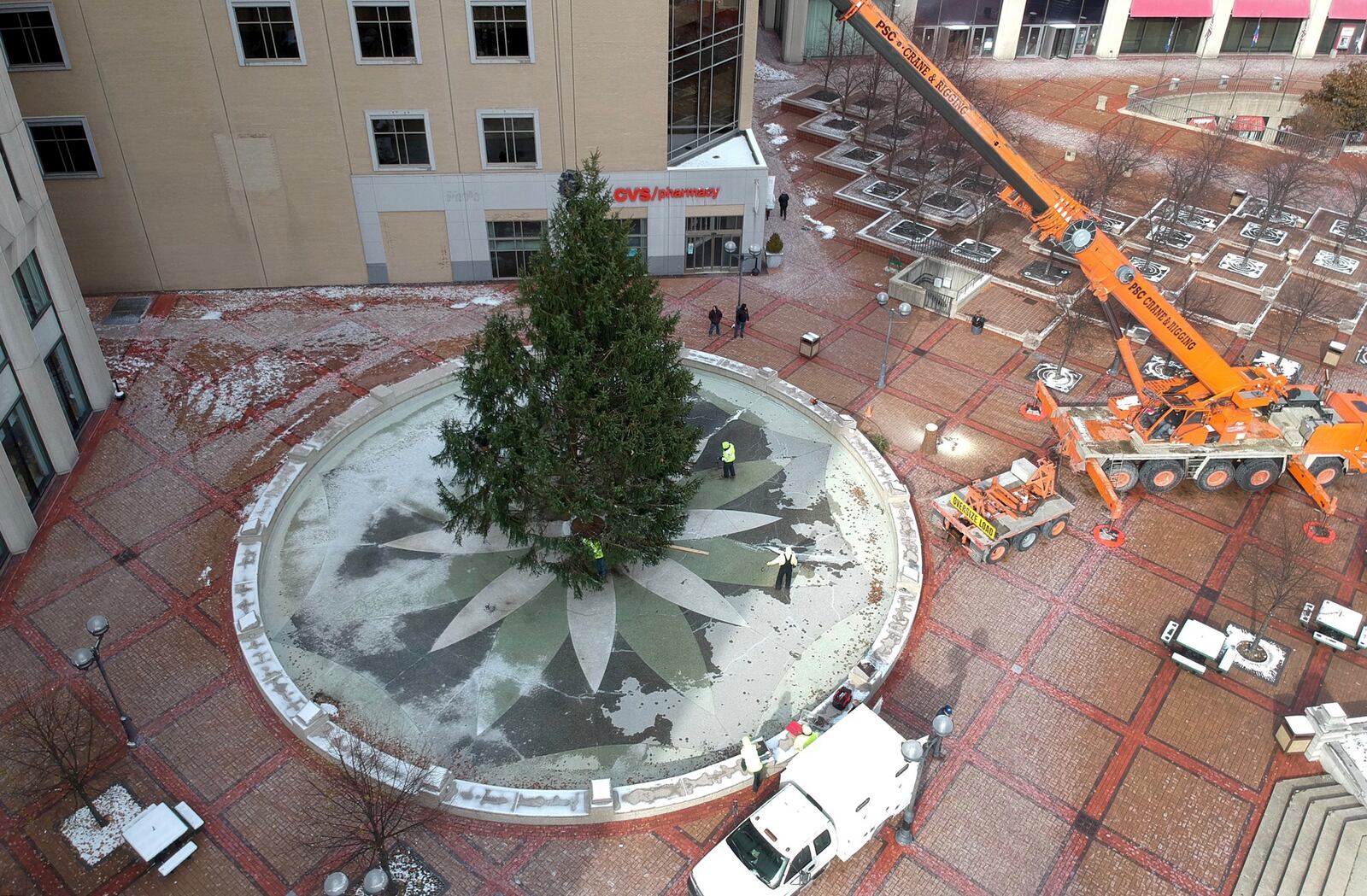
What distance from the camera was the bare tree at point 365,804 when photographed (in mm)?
21469

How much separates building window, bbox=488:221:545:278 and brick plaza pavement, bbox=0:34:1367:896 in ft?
12.3

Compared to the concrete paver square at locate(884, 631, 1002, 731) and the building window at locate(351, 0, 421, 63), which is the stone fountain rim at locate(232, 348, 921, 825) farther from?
the building window at locate(351, 0, 421, 63)

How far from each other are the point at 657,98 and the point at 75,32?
2064 cm

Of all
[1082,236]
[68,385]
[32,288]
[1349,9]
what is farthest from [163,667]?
[1349,9]

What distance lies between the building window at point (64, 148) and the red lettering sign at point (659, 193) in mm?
19676

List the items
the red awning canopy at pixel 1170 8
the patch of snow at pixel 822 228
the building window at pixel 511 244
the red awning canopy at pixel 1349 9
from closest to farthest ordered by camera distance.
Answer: the building window at pixel 511 244 → the patch of snow at pixel 822 228 → the red awning canopy at pixel 1170 8 → the red awning canopy at pixel 1349 9

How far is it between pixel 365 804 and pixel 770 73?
56632 millimetres

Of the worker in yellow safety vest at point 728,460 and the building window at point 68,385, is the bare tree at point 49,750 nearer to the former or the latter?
the building window at point 68,385

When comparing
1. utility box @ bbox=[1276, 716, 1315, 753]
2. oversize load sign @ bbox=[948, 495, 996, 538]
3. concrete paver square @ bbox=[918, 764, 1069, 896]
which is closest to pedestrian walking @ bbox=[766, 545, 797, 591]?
oversize load sign @ bbox=[948, 495, 996, 538]

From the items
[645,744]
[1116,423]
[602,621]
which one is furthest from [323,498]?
[1116,423]

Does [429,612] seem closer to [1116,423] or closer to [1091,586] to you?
[1091,586]

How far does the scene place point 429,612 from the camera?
2789 centimetres

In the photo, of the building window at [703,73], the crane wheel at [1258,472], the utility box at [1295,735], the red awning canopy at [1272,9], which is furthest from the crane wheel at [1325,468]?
the red awning canopy at [1272,9]

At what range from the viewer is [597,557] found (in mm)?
26875
